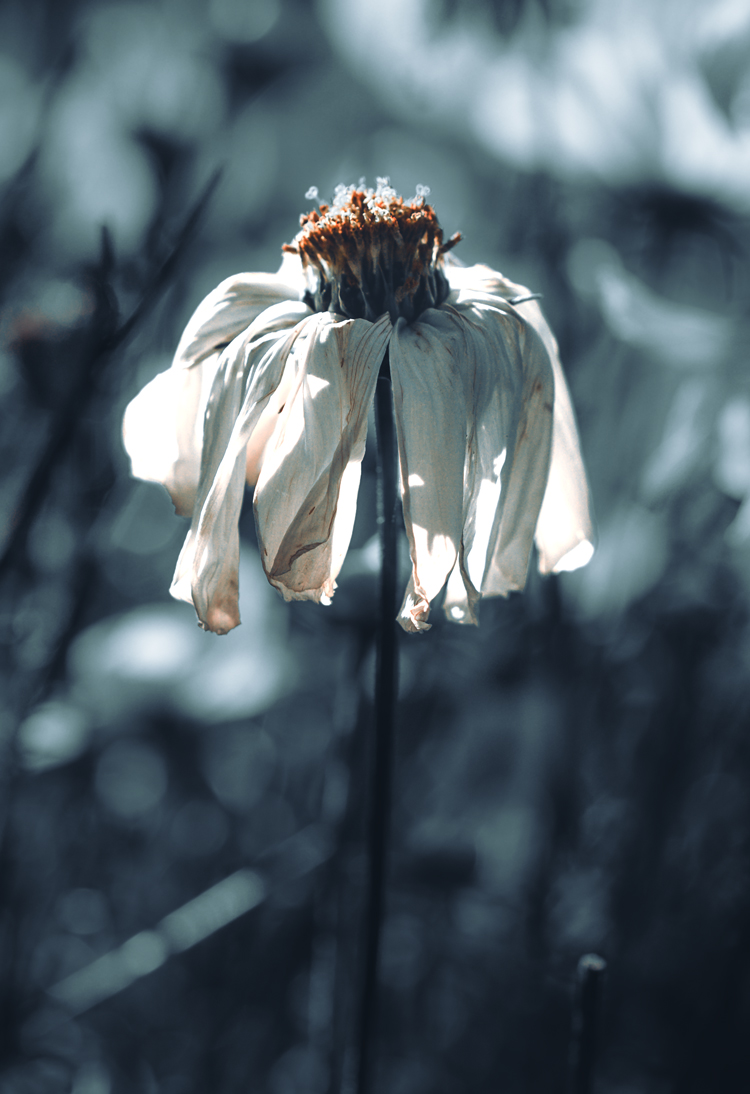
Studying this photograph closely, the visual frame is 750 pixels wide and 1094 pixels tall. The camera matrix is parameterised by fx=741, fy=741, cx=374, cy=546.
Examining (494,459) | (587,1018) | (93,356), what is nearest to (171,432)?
(93,356)

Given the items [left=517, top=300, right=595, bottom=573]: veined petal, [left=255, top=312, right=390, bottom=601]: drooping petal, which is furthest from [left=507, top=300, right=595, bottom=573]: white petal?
[left=255, top=312, right=390, bottom=601]: drooping petal

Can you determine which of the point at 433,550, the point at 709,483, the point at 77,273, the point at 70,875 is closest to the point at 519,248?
the point at 709,483

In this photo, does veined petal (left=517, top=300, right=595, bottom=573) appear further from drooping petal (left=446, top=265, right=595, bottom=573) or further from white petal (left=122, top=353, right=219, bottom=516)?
white petal (left=122, top=353, right=219, bottom=516)

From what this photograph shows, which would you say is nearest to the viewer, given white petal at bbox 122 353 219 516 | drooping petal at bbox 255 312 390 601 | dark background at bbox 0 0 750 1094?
drooping petal at bbox 255 312 390 601

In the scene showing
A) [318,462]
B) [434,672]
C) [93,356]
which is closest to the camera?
[318,462]


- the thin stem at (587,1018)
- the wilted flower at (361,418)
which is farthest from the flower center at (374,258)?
the thin stem at (587,1018)

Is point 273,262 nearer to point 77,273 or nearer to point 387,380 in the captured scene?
point 77,273

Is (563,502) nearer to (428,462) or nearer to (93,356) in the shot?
(428,462)

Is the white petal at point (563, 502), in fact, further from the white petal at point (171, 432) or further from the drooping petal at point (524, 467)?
the white petal at point (171, 432)
